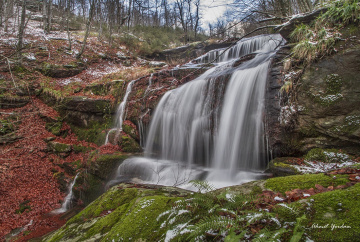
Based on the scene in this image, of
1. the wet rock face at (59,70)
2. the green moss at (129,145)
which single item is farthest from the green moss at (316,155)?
the wet rock face at (59,70)

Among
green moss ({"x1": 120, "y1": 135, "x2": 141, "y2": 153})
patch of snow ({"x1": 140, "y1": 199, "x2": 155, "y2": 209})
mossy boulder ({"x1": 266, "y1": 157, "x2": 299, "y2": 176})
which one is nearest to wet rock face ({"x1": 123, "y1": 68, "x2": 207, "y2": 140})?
green moss ({"x1": 120, "y1": 135, "x2": 141, "y2": 153})

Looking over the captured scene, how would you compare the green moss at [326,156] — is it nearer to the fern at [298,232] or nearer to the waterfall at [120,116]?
the fern at [298,232]

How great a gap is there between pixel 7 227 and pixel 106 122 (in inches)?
224

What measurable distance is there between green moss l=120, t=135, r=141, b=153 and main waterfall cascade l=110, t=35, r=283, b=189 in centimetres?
46

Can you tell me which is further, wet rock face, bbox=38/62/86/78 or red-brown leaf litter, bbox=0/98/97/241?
wet rock face, bbox=38/62/86/78

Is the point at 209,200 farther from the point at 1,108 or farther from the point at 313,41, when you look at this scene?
the point at 1,108

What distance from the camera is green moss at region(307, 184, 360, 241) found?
4.05 feet

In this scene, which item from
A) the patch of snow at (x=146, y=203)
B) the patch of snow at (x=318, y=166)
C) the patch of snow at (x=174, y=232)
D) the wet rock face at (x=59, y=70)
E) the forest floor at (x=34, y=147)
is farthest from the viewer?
the wet rock face at (x=59, y=70)

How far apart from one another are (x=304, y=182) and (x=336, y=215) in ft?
3.00

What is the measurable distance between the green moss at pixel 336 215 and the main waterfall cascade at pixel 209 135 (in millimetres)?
3274

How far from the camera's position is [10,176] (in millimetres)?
7590

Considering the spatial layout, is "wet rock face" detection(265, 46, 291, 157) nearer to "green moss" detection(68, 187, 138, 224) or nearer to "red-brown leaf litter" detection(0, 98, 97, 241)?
"green moss" detection(68, 187, 138, 224)

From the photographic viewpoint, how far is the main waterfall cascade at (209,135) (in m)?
5.55

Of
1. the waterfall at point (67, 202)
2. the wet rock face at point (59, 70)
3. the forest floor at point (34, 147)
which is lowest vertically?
the waterfall at point (67, 202)
